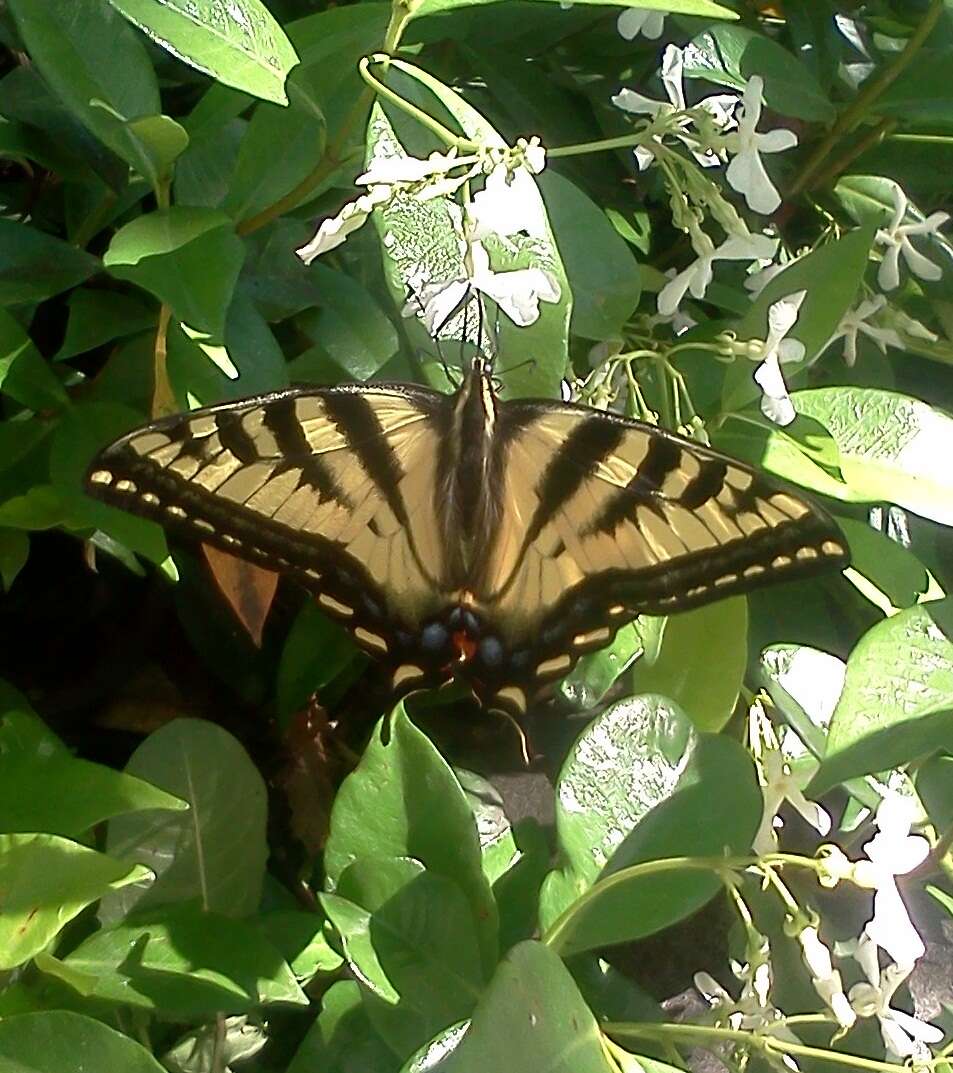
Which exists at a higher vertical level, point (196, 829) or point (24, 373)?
point (24, 373)

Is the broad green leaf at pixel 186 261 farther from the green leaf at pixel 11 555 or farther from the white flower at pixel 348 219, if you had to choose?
the green leaf at pixel 11 555

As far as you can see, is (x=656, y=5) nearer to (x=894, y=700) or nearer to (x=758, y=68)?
(x=758, y=68)

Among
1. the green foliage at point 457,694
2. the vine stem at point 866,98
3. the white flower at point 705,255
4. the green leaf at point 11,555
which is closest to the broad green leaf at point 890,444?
the green foliage at point 457,694

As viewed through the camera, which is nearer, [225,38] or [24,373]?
[225,38]

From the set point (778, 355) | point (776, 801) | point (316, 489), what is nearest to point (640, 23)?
point (778, 355)

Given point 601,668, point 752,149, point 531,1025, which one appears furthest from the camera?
point 601,668

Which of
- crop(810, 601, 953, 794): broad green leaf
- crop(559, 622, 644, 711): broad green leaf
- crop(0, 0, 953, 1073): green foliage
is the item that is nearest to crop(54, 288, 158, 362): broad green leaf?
crop(0, 0, 953, 1073): green foliage
